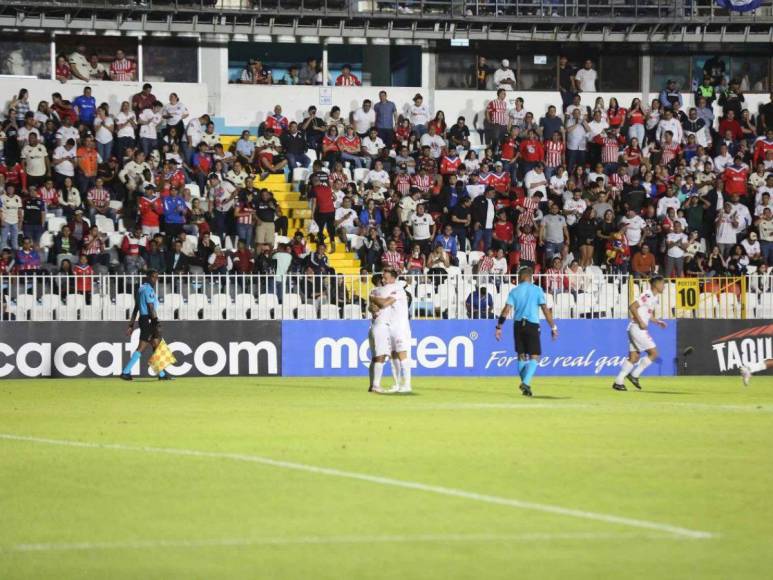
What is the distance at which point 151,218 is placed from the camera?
31.7 m

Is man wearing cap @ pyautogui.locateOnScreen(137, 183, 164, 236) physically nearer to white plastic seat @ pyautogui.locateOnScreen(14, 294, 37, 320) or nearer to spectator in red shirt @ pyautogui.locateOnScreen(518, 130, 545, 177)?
white plastic seat @ pyautogui.locateOnScreen(14, 294, 37, 320)

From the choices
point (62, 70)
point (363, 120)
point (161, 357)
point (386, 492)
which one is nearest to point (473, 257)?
point (363, 120)

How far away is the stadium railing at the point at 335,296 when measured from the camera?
2852 cm

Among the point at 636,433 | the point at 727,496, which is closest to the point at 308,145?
the point at 636,433

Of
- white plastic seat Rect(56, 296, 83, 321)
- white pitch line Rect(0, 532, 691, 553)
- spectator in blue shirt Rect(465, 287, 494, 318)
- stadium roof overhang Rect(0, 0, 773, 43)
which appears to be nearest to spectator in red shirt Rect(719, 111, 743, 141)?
stadium roof overhang Rect(0, 0, 773, 43)

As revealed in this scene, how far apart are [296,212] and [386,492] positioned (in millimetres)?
24809

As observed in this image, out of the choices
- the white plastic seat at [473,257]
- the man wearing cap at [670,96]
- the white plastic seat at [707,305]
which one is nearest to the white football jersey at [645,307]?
the white plastic seat at [707,305]

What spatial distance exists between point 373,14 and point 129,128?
9.83m

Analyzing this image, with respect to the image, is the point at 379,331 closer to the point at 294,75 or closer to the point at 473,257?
the point at 473,257

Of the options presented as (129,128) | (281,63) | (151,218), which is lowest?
(151,218)

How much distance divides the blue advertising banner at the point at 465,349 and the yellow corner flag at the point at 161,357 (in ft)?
10.1

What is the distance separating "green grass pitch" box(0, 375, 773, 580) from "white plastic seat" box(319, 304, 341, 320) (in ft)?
33.0

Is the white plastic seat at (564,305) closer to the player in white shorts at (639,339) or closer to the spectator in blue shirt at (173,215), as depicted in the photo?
the player in white shorts at (639,339)

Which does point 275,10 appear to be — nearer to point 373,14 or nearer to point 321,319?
point 373,14
